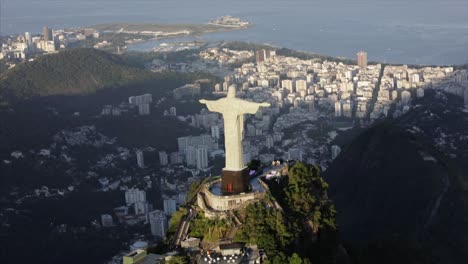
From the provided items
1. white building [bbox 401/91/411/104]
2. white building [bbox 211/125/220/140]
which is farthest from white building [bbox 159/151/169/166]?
white building [bbox 401/91/411/104]

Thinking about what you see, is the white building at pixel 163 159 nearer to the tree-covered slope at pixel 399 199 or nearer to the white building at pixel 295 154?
the white building at pixel 295 154

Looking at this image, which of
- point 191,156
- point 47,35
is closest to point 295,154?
point 191,156

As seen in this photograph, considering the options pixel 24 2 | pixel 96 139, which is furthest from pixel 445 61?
pixel 24 2

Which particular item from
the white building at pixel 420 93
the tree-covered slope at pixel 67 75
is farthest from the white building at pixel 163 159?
the white building at pixel 420 93

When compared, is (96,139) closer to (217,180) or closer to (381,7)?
(217,180)

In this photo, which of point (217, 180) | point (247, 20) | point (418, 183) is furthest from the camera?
point (247, 20)
